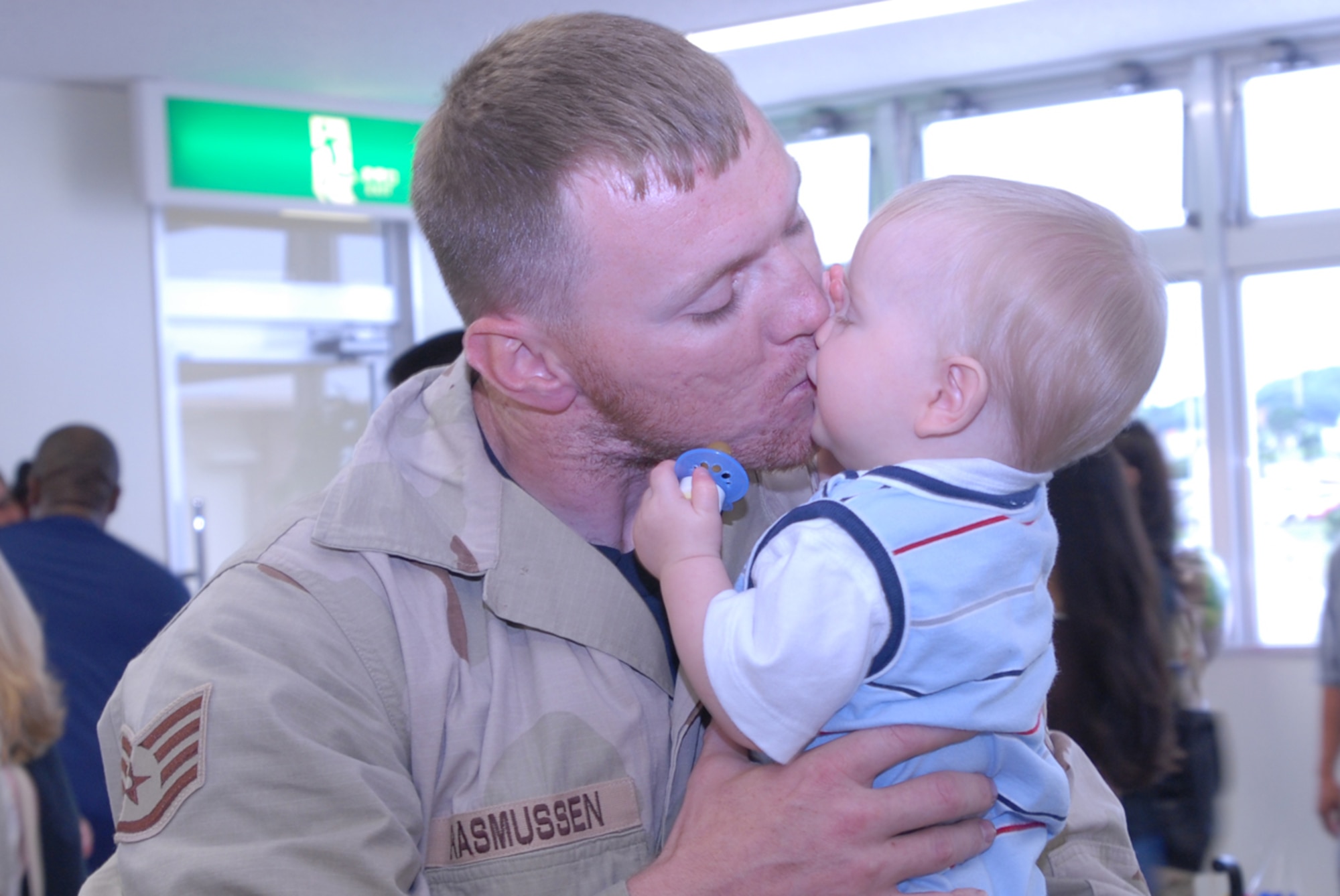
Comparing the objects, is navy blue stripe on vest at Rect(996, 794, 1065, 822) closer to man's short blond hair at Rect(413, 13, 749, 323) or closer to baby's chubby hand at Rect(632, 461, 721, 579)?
baby's chubby hand at Rect(632, 461, 721, 579)

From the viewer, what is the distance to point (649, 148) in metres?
1.44

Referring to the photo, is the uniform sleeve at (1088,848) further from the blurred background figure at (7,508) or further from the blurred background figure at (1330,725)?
the blurred background figure at (7,508)

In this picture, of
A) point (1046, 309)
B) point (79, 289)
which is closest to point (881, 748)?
point (1046, 309)

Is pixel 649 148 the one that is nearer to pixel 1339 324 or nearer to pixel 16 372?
pixel 16 372

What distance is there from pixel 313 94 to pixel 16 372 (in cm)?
187

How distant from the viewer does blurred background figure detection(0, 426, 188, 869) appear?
3449 mm

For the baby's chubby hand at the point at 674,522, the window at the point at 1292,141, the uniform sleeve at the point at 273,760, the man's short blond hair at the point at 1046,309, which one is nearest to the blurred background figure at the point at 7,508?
the uniform sleeve at the point at 273,760

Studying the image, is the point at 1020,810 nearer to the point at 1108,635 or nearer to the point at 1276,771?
the point at 1108,635

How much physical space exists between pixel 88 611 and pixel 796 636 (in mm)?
2943

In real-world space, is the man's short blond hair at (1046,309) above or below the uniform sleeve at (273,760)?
above

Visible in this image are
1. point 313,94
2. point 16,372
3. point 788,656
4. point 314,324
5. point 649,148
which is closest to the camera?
point 788,656

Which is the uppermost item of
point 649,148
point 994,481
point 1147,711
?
point 649,148

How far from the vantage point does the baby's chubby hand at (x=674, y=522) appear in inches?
52.8

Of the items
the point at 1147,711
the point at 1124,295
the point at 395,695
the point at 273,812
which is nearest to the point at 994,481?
the point at 1124,295
